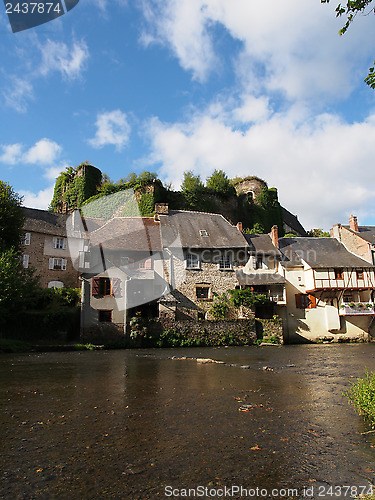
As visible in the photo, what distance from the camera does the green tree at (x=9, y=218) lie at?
2023cm

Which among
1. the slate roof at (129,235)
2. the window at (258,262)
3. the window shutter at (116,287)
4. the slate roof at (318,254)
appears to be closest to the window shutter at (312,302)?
the slate roof at (318,254)

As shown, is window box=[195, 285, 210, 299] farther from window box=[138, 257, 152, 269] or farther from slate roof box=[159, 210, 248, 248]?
window box=[138, 257, 152, 269]

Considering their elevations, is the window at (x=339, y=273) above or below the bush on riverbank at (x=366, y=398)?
above

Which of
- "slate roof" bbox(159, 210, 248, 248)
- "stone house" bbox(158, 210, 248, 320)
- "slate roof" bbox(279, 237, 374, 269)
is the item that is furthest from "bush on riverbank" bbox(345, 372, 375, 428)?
"slate roof" bbox(279, 237, 374, 269)

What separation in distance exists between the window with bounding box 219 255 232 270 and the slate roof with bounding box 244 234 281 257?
1.97 meters

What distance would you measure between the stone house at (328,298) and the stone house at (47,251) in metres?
18.7

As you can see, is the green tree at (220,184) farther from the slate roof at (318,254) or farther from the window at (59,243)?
the window at (59,243)

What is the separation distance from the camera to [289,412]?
19.5 feet

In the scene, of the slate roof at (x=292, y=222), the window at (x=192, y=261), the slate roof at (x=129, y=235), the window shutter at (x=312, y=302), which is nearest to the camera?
the slate roof at (x=129, y=235)

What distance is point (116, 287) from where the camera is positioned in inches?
893

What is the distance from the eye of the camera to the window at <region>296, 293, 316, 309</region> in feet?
86.8

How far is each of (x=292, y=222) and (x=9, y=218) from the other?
1560 inches

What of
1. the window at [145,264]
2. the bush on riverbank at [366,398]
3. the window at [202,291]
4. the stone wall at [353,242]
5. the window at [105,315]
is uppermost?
the stone wall at [353,242]

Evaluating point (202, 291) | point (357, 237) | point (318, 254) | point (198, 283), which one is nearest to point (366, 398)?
point (198, 283)
